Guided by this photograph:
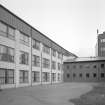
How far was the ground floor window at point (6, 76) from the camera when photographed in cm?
2455

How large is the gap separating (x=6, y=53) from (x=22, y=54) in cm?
539

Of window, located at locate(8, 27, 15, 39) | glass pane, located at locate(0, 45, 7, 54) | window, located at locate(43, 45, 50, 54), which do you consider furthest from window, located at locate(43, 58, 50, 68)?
glass pane, located at locate(0, 45, 7, 54)

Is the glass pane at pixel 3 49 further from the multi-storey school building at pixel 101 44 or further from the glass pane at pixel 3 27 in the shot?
the multi-storey school building at pixel 101 44

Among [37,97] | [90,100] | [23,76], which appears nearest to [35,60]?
[23,76]

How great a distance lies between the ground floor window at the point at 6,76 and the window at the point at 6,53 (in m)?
1.88

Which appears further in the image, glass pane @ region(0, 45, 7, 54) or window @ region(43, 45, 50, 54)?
window @ region(43, 45, 50, 54)

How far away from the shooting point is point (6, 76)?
2570cm

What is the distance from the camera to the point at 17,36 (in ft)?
95.8

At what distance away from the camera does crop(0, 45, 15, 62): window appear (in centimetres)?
2492

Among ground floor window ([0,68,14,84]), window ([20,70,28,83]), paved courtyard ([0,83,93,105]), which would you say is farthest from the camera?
window ([20,70,28,83])

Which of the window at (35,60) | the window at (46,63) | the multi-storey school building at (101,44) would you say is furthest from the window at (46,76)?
the multi-storey school building at (101,44)

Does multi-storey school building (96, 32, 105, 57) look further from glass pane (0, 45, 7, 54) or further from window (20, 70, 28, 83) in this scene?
glass pane (0, 45, 7, 54)

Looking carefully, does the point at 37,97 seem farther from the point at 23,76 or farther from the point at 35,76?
the point at 35,76

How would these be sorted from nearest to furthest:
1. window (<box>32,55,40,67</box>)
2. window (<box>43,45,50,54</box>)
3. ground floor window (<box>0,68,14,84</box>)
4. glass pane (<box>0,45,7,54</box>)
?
ground floor window (<box>0,68,14,84</box>)
glass pane (<box>0,45,7,54</box>)
window (<box>32,55,40,67</box>)
window (<box>43,45,50,54</box>)
